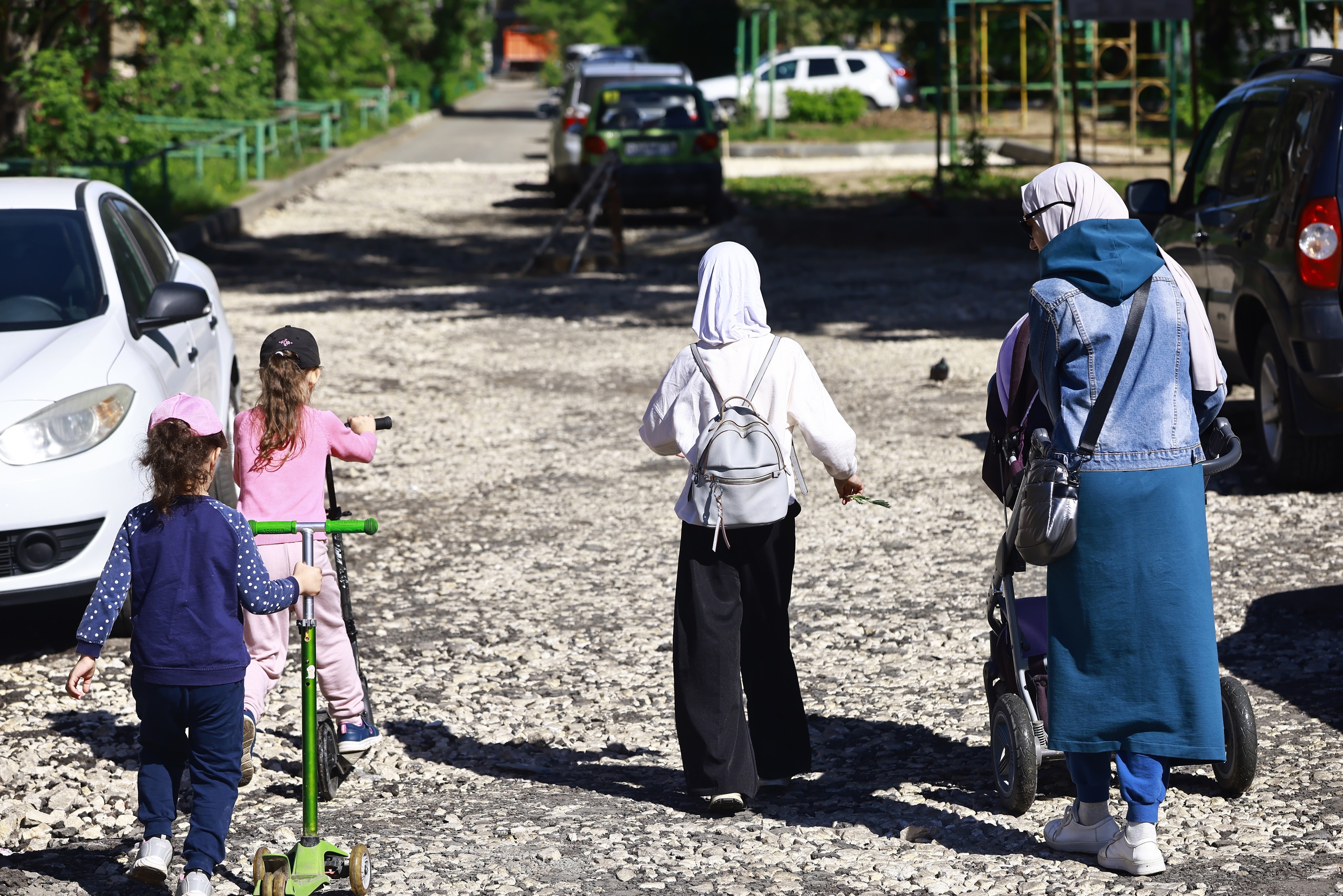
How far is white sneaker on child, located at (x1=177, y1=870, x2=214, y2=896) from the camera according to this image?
11.8ft

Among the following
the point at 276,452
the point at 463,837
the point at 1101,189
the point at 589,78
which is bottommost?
the point at 463,837

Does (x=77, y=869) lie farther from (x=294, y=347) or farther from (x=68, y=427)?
(x=68, y=427)

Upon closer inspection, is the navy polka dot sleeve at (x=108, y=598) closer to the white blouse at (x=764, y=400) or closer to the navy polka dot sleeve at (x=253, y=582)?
the navy polka dot sleeve at (x=253, y=582)

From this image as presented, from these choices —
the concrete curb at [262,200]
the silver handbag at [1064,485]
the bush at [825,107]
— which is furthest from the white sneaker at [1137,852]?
the bush at [825,107]

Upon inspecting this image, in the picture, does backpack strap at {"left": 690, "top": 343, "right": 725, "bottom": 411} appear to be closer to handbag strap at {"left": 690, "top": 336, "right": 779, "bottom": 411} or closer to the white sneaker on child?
handbag strap at {"left": 690, "top": 336, "right": 779, "bottom": 411}

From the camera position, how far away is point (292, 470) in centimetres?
443

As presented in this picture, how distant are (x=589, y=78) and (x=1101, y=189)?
21.2 m

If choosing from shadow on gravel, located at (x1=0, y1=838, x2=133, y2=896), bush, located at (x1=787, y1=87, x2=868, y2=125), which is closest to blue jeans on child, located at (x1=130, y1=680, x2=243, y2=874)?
shadow on gravel, located at (x1=0, y1=838, x2=133, y2=896)

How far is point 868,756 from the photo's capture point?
4715mm

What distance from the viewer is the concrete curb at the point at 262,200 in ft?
60.7

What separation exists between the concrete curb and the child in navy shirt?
891 cm

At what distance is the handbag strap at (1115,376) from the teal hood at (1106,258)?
35 mm

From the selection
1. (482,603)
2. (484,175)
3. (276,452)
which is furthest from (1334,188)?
(484,175)

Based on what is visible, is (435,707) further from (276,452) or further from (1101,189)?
(1101,189)
